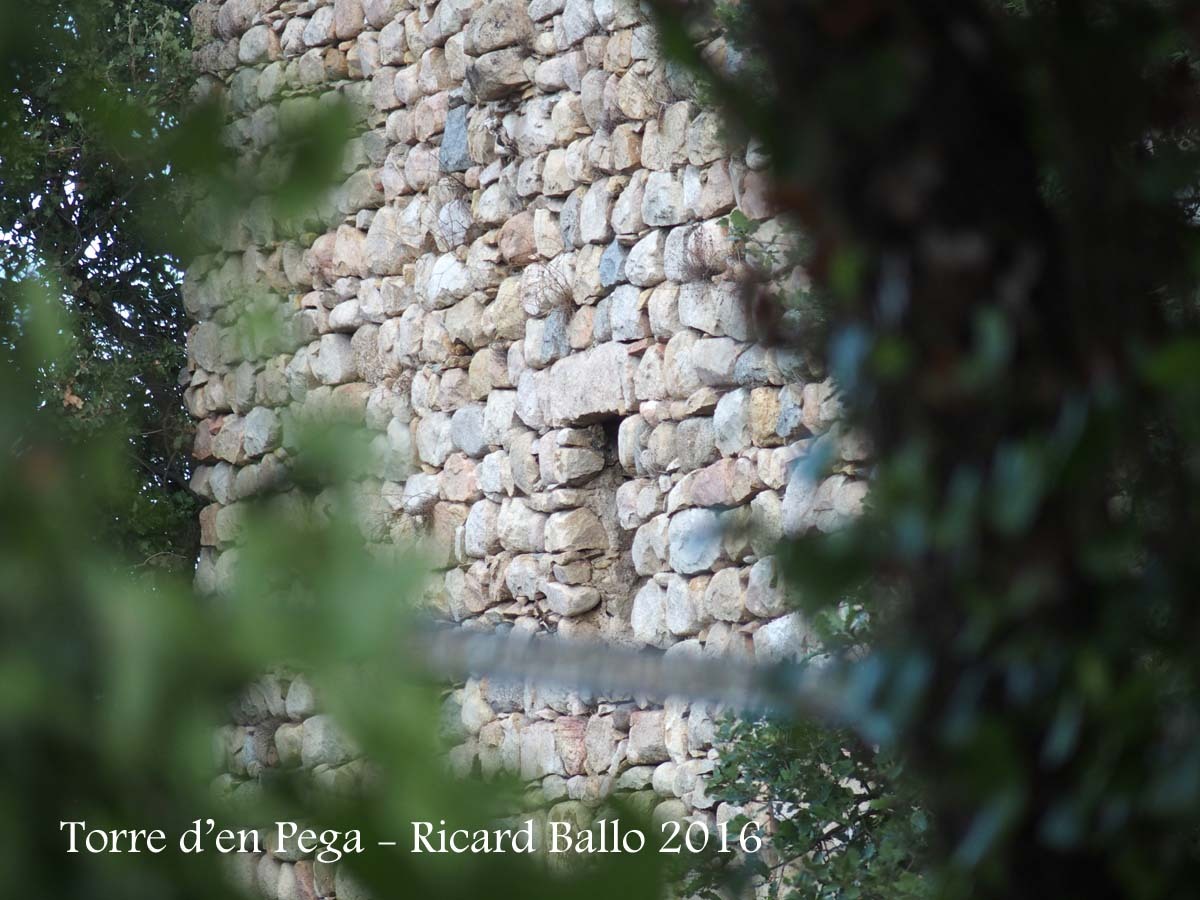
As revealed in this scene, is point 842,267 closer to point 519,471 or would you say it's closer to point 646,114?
point 646,114

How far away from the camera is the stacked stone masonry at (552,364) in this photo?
339cm

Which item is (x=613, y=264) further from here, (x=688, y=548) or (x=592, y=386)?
(x=688, y=548)

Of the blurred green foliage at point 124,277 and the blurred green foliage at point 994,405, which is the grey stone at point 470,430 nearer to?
the blurred green foliage at point 124,277

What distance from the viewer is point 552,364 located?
155 inches

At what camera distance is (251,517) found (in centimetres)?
41

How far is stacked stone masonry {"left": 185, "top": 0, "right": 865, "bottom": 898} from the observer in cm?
339

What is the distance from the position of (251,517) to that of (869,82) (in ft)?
0.96

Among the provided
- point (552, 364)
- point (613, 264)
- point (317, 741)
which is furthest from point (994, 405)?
point (317, 741)

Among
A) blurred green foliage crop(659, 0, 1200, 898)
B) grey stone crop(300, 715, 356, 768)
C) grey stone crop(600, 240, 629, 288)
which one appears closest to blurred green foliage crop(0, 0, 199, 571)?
grey stone crop(300, 715, 356, 768)

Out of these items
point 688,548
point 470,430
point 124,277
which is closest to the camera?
point 688,548

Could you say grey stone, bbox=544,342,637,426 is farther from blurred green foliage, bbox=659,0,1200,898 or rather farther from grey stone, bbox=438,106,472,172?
blurred green foliage, bbox=659,0,1200,898

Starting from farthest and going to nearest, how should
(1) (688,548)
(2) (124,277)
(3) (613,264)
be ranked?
1. (2) (124,277)
2. (3) (613,264)
3. (1) (688,548)

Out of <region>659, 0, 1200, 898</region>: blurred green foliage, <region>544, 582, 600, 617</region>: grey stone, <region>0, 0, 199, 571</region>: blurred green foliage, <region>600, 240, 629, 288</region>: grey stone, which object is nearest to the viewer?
<region>659, 0, 1200, 898</region>: blurred green foliage

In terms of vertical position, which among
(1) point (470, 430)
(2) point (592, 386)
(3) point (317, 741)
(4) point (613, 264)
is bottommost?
(3) point (317, 741)
